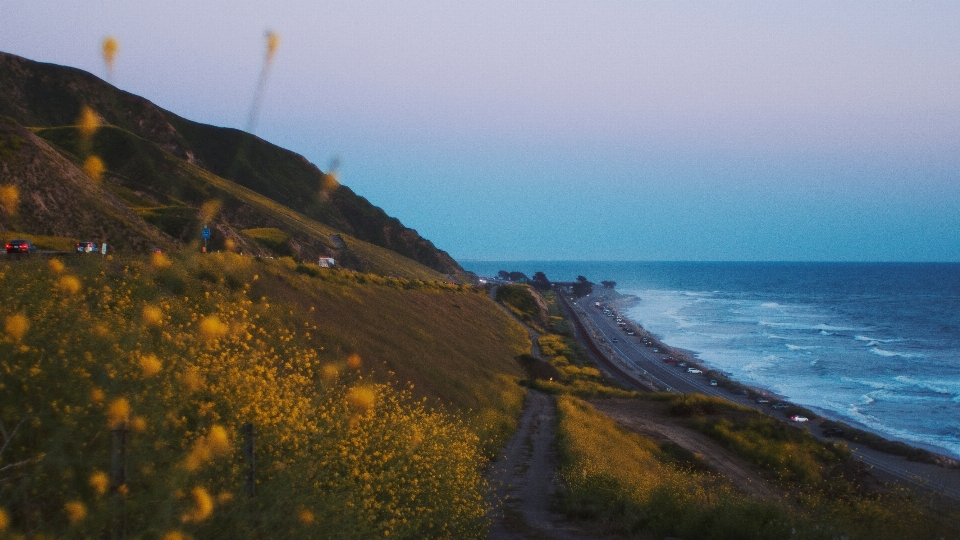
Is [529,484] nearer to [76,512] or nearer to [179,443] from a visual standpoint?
[179,443]

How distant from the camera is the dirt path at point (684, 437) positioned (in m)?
18.9

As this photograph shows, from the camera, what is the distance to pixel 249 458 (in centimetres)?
526

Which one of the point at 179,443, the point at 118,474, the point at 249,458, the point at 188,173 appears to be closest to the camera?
the point at 118,474

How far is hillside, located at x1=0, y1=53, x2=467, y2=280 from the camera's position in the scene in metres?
49.1

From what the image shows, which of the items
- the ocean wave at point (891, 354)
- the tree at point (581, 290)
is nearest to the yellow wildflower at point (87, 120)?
the ocean wave at point (891, 354)

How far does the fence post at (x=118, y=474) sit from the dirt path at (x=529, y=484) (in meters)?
5.96

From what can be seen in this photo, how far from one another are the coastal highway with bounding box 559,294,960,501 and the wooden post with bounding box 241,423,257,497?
15144 millimetres

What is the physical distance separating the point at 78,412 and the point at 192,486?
829 mm

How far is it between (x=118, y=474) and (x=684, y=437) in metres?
22.7

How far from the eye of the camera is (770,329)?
9406cm

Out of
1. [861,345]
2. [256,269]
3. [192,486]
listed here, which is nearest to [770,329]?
[861,345]

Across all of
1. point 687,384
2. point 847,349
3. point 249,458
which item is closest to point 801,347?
point 847,349

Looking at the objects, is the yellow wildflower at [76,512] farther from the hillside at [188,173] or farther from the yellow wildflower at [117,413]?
the hillside at [188,173]

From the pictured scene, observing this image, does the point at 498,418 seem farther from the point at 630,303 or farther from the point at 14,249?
the point at 630,303
